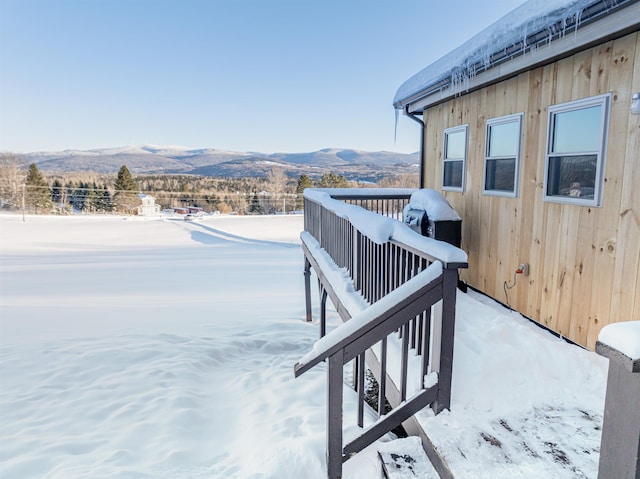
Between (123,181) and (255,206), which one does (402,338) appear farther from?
(123,181)

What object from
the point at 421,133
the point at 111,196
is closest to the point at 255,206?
the point at 111,196

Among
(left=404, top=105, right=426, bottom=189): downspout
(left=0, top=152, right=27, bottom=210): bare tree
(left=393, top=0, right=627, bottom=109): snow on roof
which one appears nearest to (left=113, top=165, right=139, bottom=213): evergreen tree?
(left=0, top=152, right=27, bottom=210): bare tree

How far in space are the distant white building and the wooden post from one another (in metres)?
35.7

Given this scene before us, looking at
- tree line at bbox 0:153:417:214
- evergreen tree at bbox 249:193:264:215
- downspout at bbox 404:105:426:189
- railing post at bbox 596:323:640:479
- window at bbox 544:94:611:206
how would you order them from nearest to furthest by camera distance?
railing post at bbox 596:323:640:479, window at bbox 544:94:611:206, downspout at bbox 404:105:426:189, tree line at bbox 0:153:417:214, evergreen tree at bbox 249:193:264:215

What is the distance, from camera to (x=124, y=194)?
119 feet

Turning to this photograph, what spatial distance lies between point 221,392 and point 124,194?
1448 inches

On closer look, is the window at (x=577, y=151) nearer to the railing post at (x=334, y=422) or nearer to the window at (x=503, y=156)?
the window at (x=503, y=156)

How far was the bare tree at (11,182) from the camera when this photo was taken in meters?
32.4

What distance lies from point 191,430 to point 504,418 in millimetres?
2492

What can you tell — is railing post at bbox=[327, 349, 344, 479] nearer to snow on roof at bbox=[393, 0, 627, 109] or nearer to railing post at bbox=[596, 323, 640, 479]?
railing post at bbox=[596, 323, 640, 479]

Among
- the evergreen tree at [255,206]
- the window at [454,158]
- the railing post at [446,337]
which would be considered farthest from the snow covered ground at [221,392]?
the evergreen tree at [255,206]

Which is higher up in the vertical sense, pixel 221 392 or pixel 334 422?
pixel 334 422

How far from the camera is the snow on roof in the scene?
9.15 ft

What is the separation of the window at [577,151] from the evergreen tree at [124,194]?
37.9m
